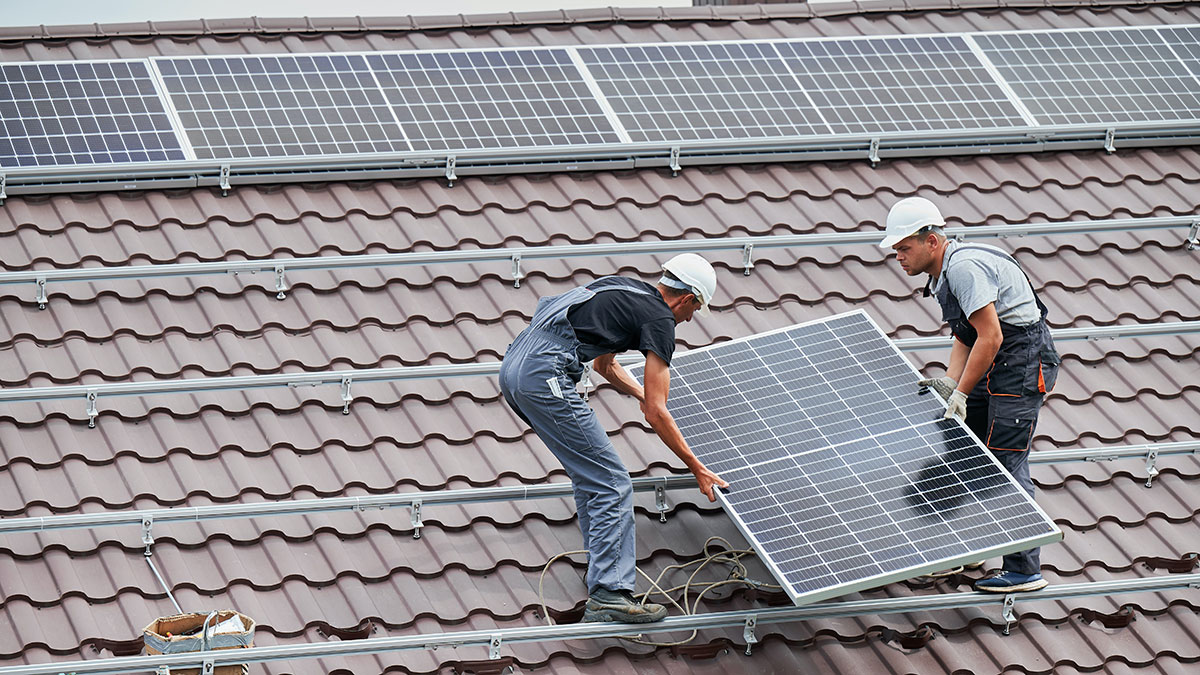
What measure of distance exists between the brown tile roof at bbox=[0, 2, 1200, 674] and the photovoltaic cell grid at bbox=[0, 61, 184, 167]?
300 millimetres

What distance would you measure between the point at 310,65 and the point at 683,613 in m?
4.94

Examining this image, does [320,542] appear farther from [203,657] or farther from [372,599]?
[203,657]

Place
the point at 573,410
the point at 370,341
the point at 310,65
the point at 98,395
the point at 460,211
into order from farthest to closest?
the point at 310,65
the point at 460,211
the point at 370,341
the point at 98,395
the point at 573,410

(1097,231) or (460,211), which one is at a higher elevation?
(460,211)

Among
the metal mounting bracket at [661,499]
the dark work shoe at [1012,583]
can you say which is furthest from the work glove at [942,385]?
the metal mounting bracket at [661,499]

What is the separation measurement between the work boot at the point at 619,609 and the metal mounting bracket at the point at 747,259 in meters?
2.76

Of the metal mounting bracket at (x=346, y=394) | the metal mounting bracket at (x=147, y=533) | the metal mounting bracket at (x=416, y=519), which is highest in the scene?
the metal mounting bracket at (x=346, y=394)

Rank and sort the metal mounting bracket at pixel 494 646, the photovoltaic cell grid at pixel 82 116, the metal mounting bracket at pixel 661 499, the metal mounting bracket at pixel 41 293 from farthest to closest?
the photovoltaic cell grid at pixel 82 116
the metal mounting bracket at pixel 41 293
the metal mounting bracket at pixel 661 499
the metal mounting bracket at pixel 494 646

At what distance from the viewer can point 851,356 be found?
8.05 m

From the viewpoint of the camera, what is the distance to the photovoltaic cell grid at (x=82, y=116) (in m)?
9.48

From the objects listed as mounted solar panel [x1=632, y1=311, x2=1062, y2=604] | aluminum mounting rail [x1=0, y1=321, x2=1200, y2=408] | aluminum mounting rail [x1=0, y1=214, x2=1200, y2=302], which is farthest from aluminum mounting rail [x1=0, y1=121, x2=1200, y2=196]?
mounted solar panel [x1=632, y1=311, x2=1062, y2=604]

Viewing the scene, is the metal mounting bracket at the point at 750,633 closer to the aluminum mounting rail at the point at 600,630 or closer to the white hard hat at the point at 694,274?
the aluminum mounting rail at the point at 600,630

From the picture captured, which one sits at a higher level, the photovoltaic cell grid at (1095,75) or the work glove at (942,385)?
the photovoltaic cell grid at (1095,75)

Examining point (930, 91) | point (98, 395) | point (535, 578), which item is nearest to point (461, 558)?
point (535, 578)
